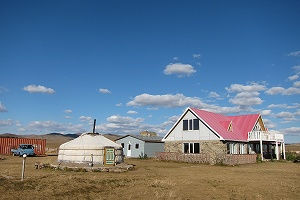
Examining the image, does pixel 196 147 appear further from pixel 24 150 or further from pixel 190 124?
pixel 24 150

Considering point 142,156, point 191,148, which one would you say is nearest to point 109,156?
point 191,148

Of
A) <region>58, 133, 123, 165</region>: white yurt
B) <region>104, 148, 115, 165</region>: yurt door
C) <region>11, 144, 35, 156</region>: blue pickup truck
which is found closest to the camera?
<region>58, 133, 123, 165</region>: white yurt

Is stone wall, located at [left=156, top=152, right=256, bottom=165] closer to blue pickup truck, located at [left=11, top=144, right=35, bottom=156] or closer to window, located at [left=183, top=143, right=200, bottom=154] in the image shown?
window, located at [left=183, top=143, right=200, bottom=154]

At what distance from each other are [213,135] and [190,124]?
11.8 ft

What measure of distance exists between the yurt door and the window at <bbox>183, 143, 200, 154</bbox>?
12.2 meters

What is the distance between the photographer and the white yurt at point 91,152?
25.4 m

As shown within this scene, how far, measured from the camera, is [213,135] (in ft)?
108

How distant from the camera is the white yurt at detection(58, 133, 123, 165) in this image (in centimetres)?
2539

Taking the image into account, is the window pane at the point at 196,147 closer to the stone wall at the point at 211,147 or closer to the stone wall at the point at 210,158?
the stone wall at the point at 211,147

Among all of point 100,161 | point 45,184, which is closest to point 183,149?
point 100,161

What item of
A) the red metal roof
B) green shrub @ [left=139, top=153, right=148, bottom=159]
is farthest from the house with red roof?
green shrub @ [left=139, top=153, right=148, bottom=159]

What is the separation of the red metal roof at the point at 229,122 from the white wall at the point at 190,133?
0.73 m

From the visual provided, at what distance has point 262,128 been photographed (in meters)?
41.8

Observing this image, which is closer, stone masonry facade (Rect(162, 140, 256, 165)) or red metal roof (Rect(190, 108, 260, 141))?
stone masonry facade (Rect(162, 140, 256, 165))
